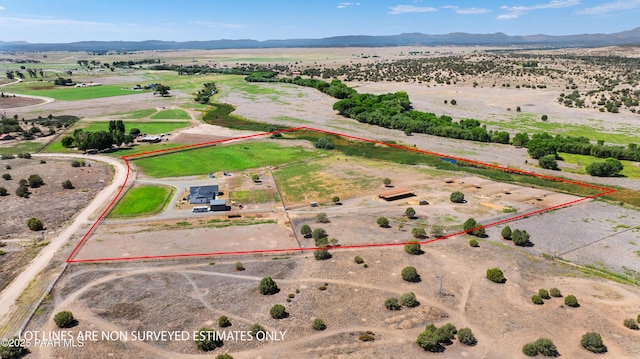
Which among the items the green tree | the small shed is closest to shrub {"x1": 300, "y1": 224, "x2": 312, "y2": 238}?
Answer: the small shed

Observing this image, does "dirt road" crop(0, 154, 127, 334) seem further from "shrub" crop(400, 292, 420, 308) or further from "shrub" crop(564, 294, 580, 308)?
"shrub" crop(564, 294, 580, 308)

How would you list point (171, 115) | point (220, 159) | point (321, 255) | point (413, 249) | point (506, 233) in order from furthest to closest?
point (171, 115) < point (220, 159) < point (506, 233) < point (413, 249) < point (321, 255)

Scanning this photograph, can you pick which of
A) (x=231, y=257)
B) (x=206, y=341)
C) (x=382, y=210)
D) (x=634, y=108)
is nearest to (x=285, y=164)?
(x=382, y=210)

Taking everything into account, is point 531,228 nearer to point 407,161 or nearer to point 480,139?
point 407,161

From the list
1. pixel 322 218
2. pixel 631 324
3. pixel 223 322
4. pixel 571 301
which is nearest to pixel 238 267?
pixel 223 322

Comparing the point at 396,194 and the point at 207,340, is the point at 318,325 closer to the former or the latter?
the point at 207,340

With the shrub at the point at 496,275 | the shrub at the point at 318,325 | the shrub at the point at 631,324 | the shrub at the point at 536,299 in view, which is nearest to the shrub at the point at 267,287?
the shrub at the point at 318,325
